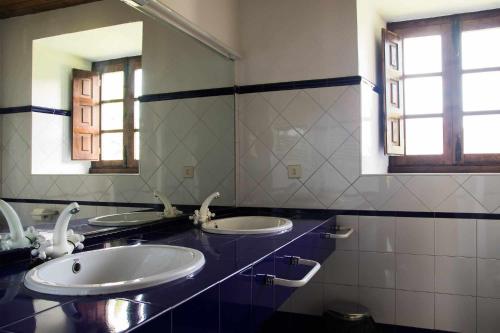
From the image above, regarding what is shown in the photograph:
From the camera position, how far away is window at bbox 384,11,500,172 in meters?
2.58

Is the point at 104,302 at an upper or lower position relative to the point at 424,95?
lower

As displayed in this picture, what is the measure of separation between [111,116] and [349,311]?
5.16ft

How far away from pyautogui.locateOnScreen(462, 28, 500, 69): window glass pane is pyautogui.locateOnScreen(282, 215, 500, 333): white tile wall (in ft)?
3.64

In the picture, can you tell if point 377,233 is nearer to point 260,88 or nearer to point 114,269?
point 260,88

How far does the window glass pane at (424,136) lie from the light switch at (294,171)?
843 millimetres

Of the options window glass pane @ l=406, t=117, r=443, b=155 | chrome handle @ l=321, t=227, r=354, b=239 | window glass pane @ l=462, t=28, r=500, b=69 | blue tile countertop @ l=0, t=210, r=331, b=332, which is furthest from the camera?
window glass pane @ l=406, t=117, r=443, b=155

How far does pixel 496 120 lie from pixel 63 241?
8.47 feet

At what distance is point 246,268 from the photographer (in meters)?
1.16

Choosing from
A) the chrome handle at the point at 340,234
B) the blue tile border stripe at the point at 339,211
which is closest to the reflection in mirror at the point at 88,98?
the blue tile border stripe at the point at 339,211

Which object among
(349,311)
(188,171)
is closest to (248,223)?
(188,171)

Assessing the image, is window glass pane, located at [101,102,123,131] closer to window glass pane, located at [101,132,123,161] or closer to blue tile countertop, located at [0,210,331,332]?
window glass pane, located at [101,132,123,161]

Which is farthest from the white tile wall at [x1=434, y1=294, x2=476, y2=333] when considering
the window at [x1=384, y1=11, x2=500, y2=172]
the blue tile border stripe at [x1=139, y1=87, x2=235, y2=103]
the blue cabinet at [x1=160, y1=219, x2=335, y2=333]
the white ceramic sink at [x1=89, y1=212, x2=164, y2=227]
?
the blue tile border stripe at [x1=139, y1=87, x2=235, y2=103]

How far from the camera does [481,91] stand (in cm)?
261

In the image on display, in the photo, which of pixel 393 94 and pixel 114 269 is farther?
pixel 393 94
